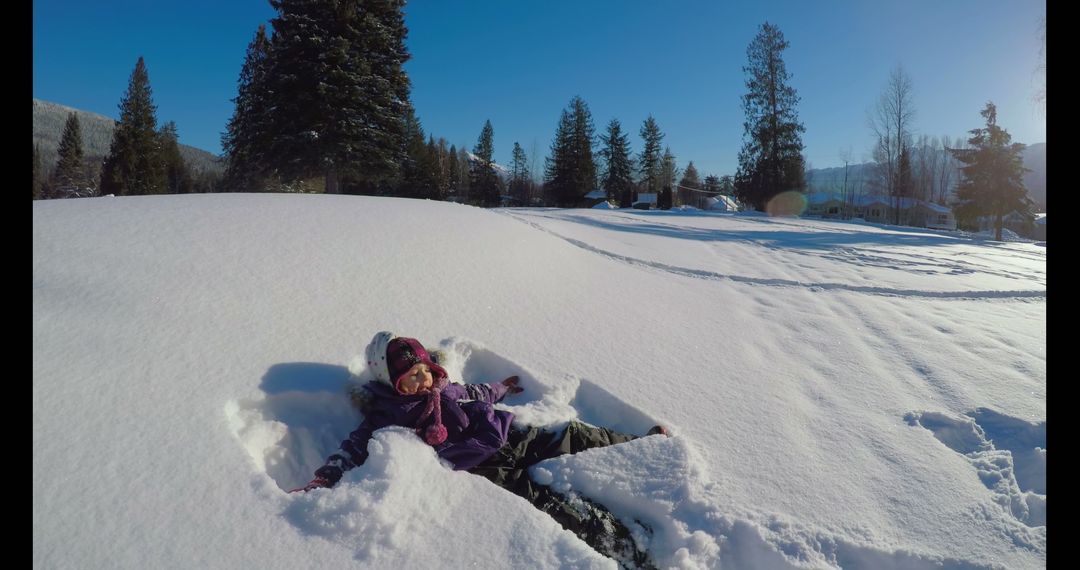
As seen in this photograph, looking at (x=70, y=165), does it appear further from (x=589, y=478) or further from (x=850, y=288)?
(x=850, y=288)

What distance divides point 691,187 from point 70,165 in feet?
188

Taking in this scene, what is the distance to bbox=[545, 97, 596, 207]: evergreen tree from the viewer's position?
118 feet

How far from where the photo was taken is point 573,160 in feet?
119

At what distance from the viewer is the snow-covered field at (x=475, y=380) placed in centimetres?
163

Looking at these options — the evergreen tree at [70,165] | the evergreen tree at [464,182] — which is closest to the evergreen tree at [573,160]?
the evergreen tree at [464,182]

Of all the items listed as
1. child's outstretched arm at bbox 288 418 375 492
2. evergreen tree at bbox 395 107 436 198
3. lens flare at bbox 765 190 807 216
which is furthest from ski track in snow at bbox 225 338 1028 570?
evergreen tree at bbox 395 107 436 198

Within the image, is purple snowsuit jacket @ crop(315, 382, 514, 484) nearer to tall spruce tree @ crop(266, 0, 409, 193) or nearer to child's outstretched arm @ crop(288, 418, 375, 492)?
child's outstretched arm @ crop(288, 418, 375, 492)

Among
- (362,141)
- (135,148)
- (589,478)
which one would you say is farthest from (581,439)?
(135,148)

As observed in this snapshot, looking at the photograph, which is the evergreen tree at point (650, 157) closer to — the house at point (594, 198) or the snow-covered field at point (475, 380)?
the house at point (594, 198)

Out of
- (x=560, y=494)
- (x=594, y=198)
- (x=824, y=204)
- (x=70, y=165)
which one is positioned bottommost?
(x=560, y=494)

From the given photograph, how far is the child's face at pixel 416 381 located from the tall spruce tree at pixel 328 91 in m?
15.3
